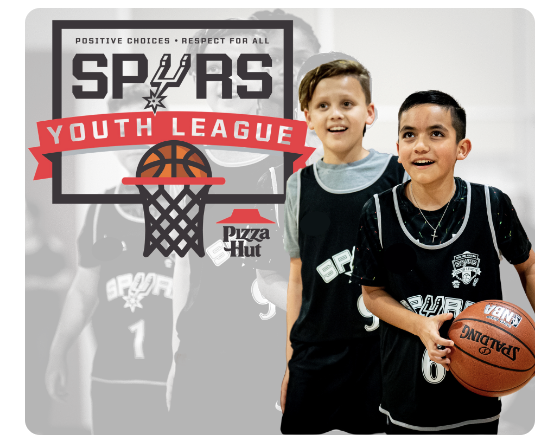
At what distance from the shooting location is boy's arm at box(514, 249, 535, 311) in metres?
2.33

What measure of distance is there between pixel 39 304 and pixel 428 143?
6.18 ft

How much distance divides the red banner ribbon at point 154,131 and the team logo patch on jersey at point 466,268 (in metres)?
0.85

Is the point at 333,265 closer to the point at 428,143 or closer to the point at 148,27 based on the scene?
the point at 428,143

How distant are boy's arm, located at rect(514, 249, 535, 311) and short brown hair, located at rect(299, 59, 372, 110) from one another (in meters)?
0.97

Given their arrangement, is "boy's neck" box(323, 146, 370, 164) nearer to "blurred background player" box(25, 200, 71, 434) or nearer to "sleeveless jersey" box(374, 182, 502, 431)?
"sleeveless jersey" box(374, 182, 502, 431)

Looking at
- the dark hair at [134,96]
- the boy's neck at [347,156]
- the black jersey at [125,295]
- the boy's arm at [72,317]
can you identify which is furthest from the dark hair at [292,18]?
the boy's arm at [72,317]

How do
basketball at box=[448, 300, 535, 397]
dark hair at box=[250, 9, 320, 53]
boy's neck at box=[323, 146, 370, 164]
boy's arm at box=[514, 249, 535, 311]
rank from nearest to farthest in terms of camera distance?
basketball at box=[448, 300, 535, 397]
boy's arm at box=[514, 249, 535, 311]
boy's neck at box=[323, 146, 370, 164]
dark hair at box=[250, 9, 320, 53]

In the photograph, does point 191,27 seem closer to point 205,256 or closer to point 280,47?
point 280,47

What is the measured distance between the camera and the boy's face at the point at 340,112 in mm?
2408

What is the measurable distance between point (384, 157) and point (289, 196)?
0.46 metres

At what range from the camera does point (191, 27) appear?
8.47 ft

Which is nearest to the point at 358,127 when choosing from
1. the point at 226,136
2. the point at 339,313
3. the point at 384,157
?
the point at 384,157

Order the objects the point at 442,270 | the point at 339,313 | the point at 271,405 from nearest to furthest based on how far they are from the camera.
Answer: the point at 442,270
the point at 339,313
the point at 271,405

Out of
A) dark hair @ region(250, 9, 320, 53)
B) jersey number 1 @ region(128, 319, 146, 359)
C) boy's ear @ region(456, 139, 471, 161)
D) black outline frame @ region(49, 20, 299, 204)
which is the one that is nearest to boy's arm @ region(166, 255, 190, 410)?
jersey number 1 @ region(128, 319, 146, 359)
